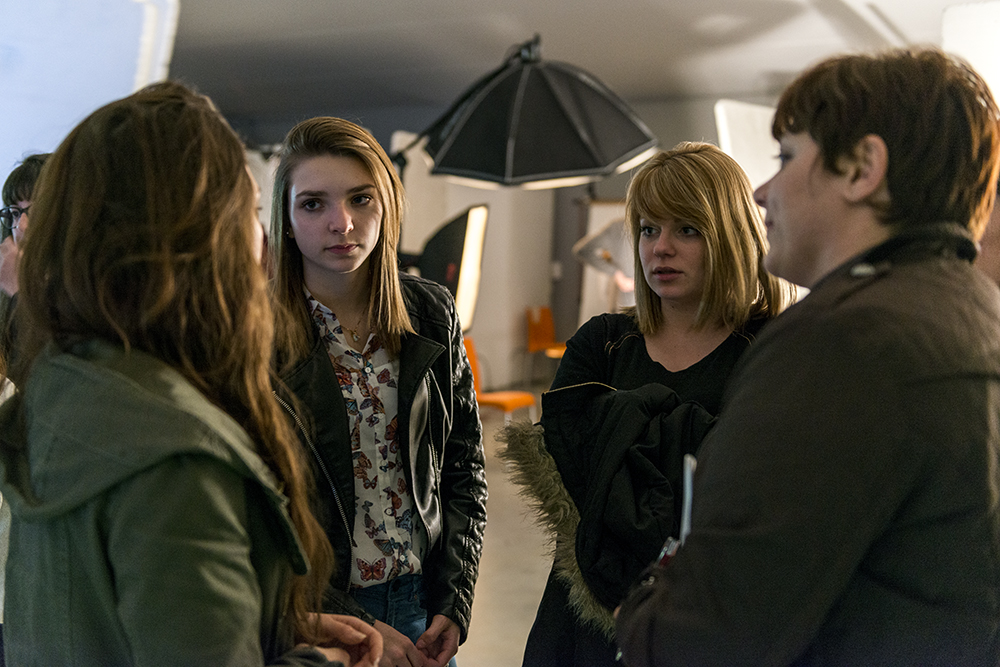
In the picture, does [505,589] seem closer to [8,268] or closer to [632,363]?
[632,363]

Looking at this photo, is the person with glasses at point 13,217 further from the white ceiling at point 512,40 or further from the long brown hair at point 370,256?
the white ceiling at point 512,40

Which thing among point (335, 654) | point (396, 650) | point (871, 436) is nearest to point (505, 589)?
point (396, 650)

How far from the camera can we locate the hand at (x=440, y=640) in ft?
5.00

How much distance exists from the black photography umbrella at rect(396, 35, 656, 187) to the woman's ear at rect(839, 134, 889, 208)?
3.21 m

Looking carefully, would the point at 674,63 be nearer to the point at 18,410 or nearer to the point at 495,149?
the point at 495,149

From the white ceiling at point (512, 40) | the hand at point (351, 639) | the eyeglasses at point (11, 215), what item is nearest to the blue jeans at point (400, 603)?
the hand at point (351, 639)

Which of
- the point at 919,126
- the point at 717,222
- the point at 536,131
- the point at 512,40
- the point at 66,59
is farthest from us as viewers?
the point at 512,40

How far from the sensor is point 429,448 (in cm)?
158

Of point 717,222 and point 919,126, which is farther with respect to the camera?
point 717,222

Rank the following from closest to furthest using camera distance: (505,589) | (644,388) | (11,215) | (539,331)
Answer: (644,388)
(11,215)
(505,589)
(539,331)

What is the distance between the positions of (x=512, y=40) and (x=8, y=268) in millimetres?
5483

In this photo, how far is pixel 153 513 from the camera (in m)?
0.75

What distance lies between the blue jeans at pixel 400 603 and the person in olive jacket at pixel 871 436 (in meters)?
0.69

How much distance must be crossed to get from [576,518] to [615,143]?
316 centimetres
